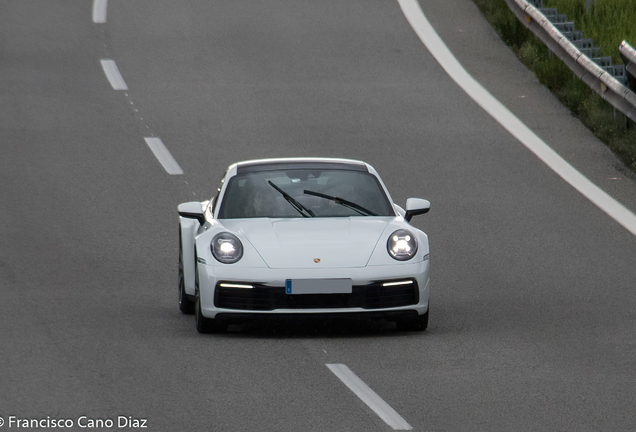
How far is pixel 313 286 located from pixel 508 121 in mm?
8984

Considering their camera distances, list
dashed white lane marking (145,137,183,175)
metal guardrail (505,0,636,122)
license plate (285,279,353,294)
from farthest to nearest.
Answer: dashed white lane marking (145,137,183,175) → metal guardrail (505,0,636,122) → license plate (285,279,353,294)

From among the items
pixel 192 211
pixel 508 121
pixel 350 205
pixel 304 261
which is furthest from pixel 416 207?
pixel 508 121

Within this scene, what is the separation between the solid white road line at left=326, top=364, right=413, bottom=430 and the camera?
22.1 feet

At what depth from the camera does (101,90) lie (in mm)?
19156

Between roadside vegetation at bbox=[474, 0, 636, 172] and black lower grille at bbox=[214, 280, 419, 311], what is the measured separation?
275 inches

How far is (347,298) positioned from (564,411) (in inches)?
94.3

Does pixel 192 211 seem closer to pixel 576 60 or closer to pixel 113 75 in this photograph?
pixel 576 60

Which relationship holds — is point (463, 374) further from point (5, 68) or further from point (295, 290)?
point (5, 68)

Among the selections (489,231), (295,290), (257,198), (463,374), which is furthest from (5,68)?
(463,374)

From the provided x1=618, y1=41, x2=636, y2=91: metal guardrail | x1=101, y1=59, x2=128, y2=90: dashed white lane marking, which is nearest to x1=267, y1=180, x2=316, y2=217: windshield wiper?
x1=618, y1=41, x2=636, y2=91: metal guardrail

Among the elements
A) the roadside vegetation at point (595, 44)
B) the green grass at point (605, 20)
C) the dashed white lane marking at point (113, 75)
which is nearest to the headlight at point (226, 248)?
the roadside vegetation at point (595, 44)

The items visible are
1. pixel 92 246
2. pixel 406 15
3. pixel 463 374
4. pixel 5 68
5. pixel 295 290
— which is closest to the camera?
pixel 463 374

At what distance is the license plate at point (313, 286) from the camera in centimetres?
901

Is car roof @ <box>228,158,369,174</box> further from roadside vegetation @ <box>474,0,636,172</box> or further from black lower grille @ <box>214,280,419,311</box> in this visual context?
roadside vegetation @ <box>474,0,636,172</box>
